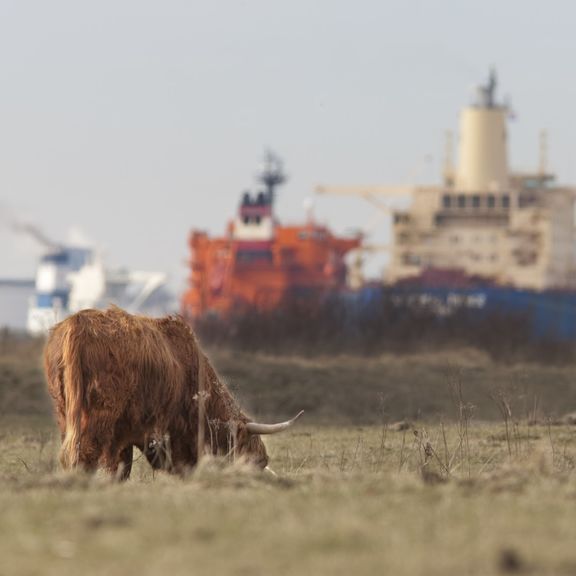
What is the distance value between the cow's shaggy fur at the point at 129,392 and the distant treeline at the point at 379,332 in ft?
111

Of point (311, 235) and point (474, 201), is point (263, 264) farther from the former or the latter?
point (474, 201)

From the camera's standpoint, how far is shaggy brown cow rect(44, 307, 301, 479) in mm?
11266

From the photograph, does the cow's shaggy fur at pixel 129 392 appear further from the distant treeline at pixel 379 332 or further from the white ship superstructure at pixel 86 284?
the white ship superstructure at pixel 86 284

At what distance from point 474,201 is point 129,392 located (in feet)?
275

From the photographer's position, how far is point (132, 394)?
37.6 ft

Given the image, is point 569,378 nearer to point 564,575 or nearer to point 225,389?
point 225,389

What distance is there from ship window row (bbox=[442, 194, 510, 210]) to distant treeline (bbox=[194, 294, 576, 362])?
1471 inches

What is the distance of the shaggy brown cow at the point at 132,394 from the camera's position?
11266 mm

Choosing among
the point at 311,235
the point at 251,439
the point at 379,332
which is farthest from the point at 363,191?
the point at 251,439

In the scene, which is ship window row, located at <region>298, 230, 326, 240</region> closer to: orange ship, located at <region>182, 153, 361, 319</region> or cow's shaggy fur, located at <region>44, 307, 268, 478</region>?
orange ship, located at <region>182, 153, 361, 319</region>

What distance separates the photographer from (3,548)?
6949 millimetres

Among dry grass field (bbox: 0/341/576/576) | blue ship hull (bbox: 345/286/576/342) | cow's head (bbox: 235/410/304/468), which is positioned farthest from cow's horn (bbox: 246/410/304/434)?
blue ship hull (bbox: 345/286/576/342)

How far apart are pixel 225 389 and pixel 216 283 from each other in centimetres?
8159

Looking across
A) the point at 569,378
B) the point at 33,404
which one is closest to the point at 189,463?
the point at 33,404
